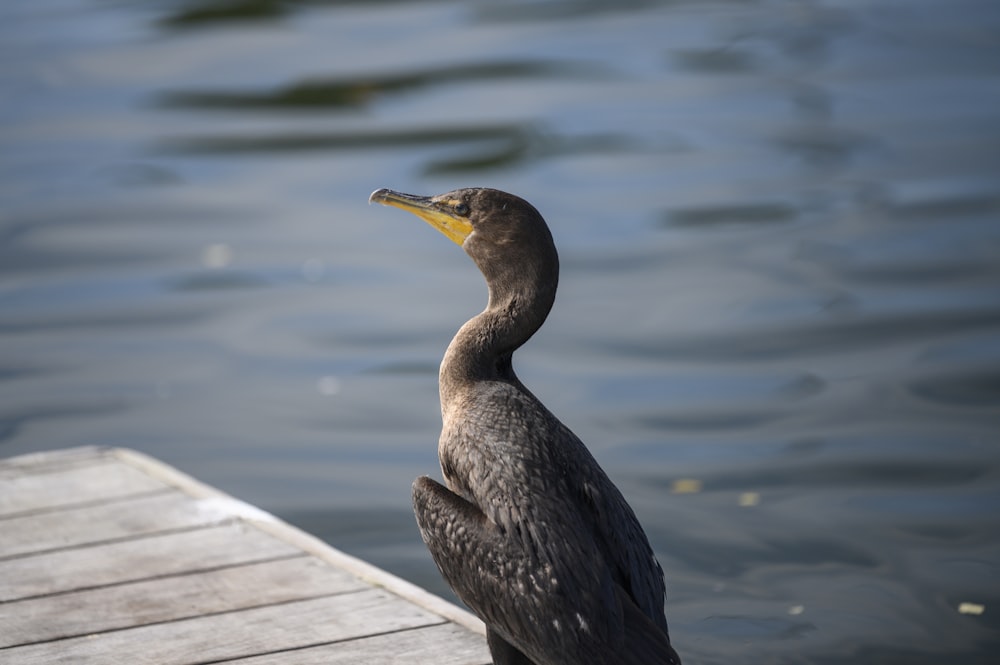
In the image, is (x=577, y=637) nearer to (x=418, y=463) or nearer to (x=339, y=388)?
(x=418, y=463)

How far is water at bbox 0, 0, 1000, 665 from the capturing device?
5520 millimetres

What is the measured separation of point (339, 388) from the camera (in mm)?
7090

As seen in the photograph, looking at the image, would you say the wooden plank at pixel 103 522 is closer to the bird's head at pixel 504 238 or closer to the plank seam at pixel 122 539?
the plank seam at pixel 122 539

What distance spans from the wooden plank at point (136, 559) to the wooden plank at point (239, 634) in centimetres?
35

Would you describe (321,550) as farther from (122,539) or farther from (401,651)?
(401,651)

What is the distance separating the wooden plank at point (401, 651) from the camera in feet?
11.9

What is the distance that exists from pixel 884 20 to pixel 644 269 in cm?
632

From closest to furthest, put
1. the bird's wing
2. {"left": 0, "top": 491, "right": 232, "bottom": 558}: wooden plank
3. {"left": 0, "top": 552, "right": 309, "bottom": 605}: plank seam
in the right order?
1. the bird's wing
2. {"left": 0, "top": 552, "right": 309, "bottom": 605}: plank seam
3. {"left": 0, "top": 491, "right": 232, "bottom": 558}: wooden plank

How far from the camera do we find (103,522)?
4555mm

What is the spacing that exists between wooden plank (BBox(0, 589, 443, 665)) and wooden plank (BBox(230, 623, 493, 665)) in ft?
0.12

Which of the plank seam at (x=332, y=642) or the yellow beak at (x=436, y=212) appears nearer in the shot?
the yellow beak at (x=436, y=212)

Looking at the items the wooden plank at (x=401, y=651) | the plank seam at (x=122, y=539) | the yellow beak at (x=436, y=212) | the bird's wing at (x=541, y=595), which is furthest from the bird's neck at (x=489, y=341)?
the plank seam at (x=122, y=539)

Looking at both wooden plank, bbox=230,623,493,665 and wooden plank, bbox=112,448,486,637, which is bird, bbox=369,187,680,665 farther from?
wooden plank, bbox=112,448,486,637

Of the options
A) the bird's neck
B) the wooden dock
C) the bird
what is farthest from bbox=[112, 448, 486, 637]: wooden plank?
the bird's neck
